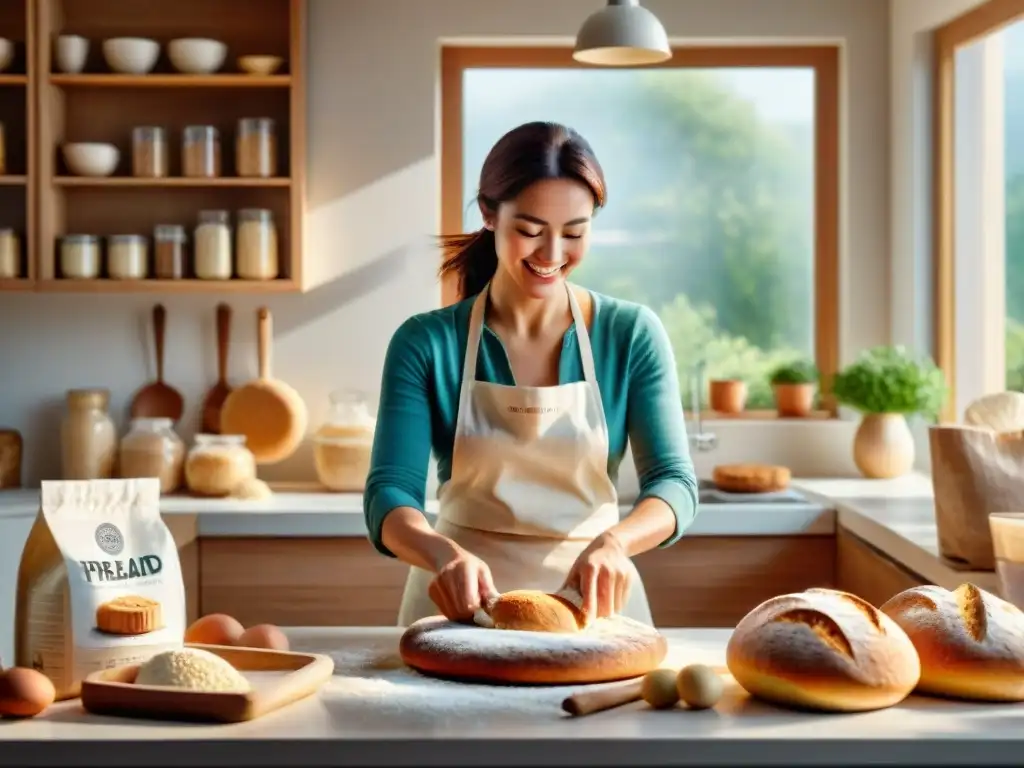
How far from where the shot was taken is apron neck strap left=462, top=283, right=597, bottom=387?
2.14 metres

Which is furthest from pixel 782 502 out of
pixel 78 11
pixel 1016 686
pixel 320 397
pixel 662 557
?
pixel 78 11

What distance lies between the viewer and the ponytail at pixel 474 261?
2.27 meters

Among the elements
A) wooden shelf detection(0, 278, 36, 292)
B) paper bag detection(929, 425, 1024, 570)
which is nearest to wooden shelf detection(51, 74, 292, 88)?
wooden shelf detection(0, 278, 36, 292)

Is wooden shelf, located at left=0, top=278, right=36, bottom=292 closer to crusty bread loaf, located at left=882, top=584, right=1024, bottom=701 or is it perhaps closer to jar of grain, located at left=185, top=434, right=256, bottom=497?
jar of grain, located at left=185, top=434, right=256, bottom=497

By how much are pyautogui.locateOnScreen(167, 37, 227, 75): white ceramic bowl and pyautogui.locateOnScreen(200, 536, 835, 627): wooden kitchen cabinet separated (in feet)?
4.26

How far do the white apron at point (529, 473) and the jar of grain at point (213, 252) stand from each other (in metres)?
1.72

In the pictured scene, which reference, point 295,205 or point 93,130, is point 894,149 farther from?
point 93,130

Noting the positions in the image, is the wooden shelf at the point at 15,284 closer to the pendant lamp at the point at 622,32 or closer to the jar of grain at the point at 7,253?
the jar of grain at the point at 7,253

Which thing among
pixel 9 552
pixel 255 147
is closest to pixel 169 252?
pixel 255 147

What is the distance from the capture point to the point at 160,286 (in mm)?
3752

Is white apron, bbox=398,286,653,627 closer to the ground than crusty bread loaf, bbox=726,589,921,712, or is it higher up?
higher up

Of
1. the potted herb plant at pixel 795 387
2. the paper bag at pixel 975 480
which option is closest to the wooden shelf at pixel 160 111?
the potted herb plant at pixel 795 387

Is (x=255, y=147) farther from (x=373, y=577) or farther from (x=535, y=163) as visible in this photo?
(x=535, y=163)

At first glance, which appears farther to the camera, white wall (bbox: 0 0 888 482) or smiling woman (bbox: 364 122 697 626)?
white wall (bbox: 0 0 888 482)
